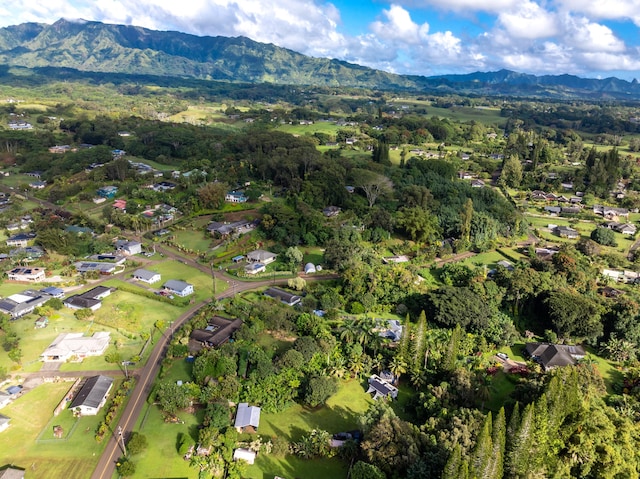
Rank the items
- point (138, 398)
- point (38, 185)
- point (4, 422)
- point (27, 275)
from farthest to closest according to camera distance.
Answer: point (38, 185) < point (27, 275) < point (138, 398) < point (4, 422)

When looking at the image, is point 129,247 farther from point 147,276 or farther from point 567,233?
point 567,233

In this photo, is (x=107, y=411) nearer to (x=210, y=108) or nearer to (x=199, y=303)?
(x=199, y=303)

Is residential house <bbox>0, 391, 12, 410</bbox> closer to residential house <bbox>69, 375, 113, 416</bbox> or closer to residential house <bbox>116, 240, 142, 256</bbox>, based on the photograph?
residential house <bbox>69, 375, 113, 416</bbox>

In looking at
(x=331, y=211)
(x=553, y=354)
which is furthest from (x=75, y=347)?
(x=331, y=211)

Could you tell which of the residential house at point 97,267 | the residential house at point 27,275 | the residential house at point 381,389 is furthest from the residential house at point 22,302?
the residential house at point 381,389

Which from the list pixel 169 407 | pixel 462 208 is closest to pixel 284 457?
pixel 169 407

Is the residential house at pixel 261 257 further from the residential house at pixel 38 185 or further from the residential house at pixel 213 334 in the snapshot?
the residential house at pixel 38 185
